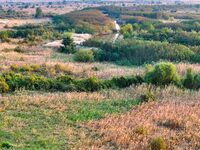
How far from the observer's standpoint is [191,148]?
18891 mm

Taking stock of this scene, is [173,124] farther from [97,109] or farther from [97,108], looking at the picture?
[97,108]

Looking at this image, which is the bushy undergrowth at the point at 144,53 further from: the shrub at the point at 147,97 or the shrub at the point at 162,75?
the shrub at the point at 147,97

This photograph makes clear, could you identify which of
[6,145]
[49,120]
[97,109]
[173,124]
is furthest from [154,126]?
[6,145]

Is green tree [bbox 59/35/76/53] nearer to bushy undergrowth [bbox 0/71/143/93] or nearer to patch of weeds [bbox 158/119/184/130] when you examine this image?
bushy undergrowth [bbox 0/71/143/93]

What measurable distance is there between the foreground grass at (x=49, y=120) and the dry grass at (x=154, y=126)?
36.3 inches

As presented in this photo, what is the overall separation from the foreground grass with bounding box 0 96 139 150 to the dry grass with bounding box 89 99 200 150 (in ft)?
3.02

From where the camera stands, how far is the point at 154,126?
21.4m

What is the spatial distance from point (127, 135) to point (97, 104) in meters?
6.55

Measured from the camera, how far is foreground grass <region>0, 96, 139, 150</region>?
19.0 metres

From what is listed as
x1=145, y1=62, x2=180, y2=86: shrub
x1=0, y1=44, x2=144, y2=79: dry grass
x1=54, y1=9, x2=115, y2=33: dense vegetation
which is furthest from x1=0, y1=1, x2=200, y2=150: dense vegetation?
x1=54, y1=9, x2=115, y2=33: dense vegetation

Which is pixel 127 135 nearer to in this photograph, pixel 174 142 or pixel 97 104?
pixel 174 142

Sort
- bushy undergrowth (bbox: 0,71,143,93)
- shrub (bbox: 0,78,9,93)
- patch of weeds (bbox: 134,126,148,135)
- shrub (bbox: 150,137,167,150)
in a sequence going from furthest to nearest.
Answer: bushy undergrowth (bbox: 0,71,143,93)
shrub (bbox: 0,78,9,93)
patch of weeds (bbox: 134,126,148,135)
shrub (bbox: 150,137,167,150)

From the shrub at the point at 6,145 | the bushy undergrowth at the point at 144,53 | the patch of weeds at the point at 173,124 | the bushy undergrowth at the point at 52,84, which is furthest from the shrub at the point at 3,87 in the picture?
the bushy undergrowth at the point at 144,53

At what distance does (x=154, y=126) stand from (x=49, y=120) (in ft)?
16.3
